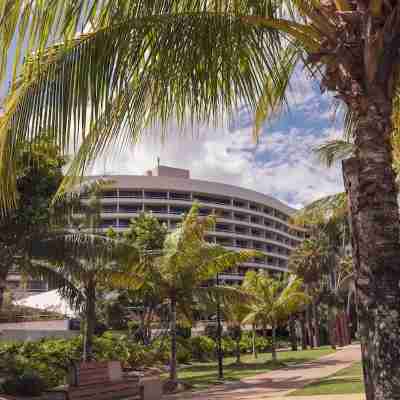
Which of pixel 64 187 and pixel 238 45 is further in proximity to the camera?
pixel 238 45

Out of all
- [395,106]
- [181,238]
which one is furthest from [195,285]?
[395,106]

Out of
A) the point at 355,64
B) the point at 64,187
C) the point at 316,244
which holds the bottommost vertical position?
the point at 64,187

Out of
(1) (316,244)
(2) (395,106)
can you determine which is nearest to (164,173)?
(1) (316,244)

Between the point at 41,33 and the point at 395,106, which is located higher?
the point at 395,106

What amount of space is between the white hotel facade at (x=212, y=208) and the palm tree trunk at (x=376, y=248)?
74011 mm

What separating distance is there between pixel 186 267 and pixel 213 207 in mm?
67429

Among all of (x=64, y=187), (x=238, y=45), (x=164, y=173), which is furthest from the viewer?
(x=164, y=173)

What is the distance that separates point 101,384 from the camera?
12.5 metres

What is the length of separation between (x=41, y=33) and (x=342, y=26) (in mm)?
2088

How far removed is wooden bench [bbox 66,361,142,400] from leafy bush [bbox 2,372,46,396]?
3.08 m

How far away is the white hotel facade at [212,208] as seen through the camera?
275 feet

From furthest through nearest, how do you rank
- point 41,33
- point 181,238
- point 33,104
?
point 181,238 < point 33,104 < point 41,33

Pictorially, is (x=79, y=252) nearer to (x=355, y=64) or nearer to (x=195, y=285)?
(x=195, y=285)

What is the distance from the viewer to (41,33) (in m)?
3.59
